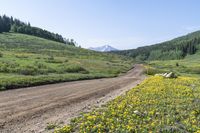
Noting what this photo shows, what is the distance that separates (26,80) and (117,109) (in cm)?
1663

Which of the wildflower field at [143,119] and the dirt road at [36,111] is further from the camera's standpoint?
the dirt road at [36,111]

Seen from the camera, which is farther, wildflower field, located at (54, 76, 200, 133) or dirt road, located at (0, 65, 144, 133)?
dirt road, located at (0, 65, 144, 133)

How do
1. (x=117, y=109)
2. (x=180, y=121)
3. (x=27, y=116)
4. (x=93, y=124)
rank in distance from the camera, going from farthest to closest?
1. (x=117, y=109)
2. (x=27, y=116)
3. (x=180, y=121)
4. (x=93, y=124)

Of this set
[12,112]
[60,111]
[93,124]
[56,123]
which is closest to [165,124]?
[93,124]

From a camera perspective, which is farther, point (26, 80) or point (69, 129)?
point (26, 80)

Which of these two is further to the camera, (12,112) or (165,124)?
(12,112)

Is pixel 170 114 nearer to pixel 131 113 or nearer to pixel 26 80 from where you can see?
pixel 131 113

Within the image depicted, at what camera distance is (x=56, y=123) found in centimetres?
1353

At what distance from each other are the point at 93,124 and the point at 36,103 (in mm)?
6907

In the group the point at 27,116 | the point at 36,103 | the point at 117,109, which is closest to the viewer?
the point at 27,116

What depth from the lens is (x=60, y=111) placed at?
16.4 m

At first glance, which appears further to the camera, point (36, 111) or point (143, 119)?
point (36, 111)

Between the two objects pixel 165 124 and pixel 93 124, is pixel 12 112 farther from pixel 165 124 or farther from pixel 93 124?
pixel 165 124

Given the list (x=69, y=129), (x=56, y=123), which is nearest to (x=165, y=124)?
(x=69, y=129)
